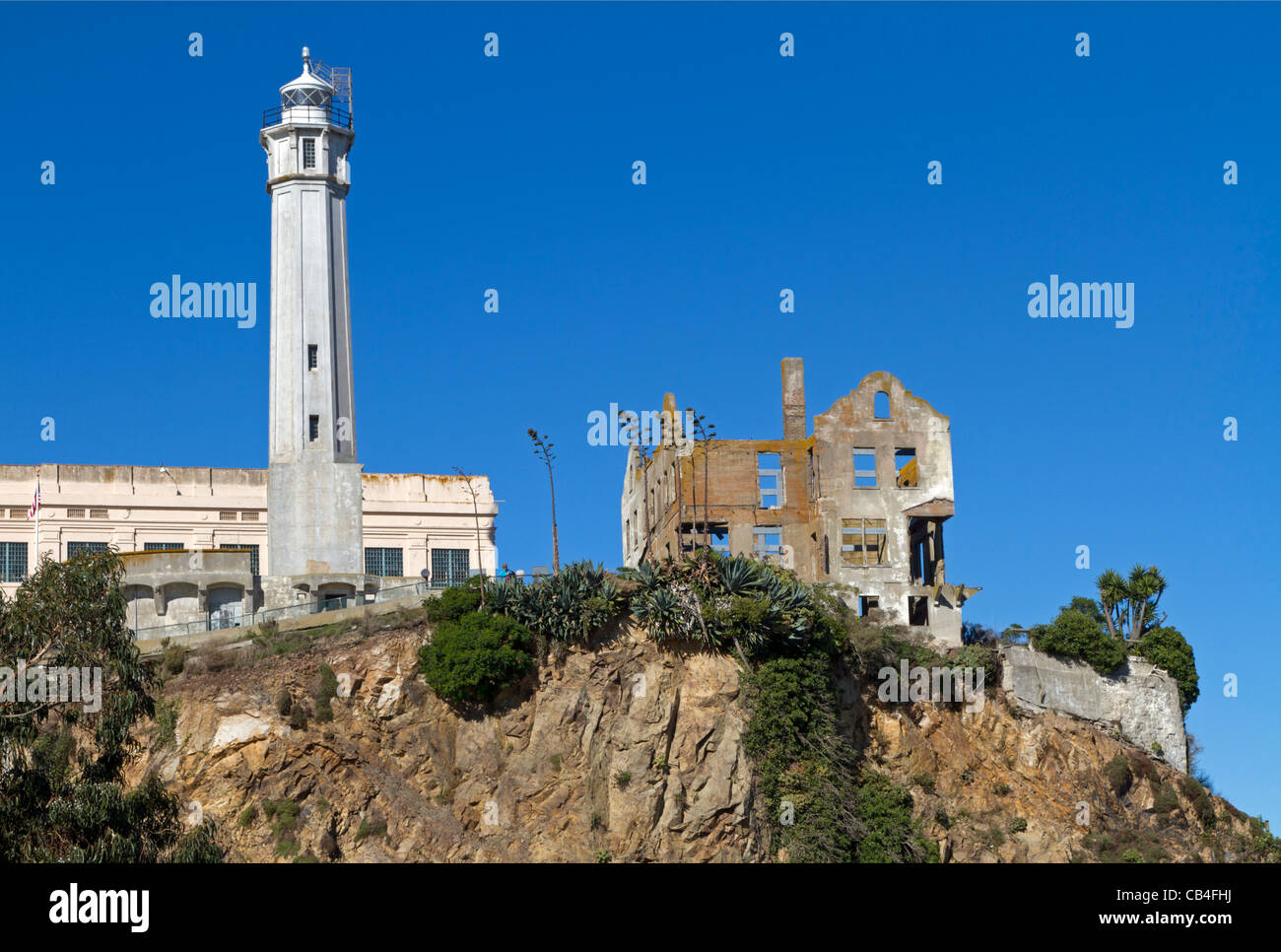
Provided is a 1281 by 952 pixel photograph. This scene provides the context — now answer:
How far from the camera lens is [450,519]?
2859 inches

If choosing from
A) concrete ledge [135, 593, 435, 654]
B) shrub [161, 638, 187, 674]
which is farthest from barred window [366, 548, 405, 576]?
shrub [161, 638, 187, 674]

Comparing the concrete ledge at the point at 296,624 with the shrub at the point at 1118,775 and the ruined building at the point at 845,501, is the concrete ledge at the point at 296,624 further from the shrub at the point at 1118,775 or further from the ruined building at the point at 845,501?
the shrub at the point at 1118,775

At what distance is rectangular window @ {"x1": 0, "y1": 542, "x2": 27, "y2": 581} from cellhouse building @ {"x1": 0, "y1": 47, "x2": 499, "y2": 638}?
0.05 m

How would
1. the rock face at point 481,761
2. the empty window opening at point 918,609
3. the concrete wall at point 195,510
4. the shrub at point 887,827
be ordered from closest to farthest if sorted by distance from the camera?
the rock face at point 481,761 < the shrub at point 887,827 < the empty window opening at point 918,609 < the concrete wall at point 195,510

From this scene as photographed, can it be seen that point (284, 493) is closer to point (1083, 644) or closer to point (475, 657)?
point (475, 657)

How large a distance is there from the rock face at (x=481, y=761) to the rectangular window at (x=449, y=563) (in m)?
18.0

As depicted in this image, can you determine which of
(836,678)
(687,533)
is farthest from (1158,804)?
(687,533)

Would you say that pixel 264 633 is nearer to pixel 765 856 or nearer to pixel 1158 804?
pixel 765 856

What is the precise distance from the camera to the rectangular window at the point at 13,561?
66.0 m

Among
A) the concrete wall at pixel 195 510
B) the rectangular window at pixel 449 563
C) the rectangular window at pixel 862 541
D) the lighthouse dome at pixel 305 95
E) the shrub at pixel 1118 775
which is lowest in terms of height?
the shrub at pixel 1118 775

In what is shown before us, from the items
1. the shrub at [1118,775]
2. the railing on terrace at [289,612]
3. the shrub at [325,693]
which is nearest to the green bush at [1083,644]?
the shrub at [1118,775]

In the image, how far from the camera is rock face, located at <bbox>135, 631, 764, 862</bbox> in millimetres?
49156

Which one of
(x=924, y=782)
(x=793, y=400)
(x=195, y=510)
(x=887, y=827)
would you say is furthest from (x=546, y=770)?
(x=195, y=510)

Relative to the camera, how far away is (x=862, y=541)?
194 ft
